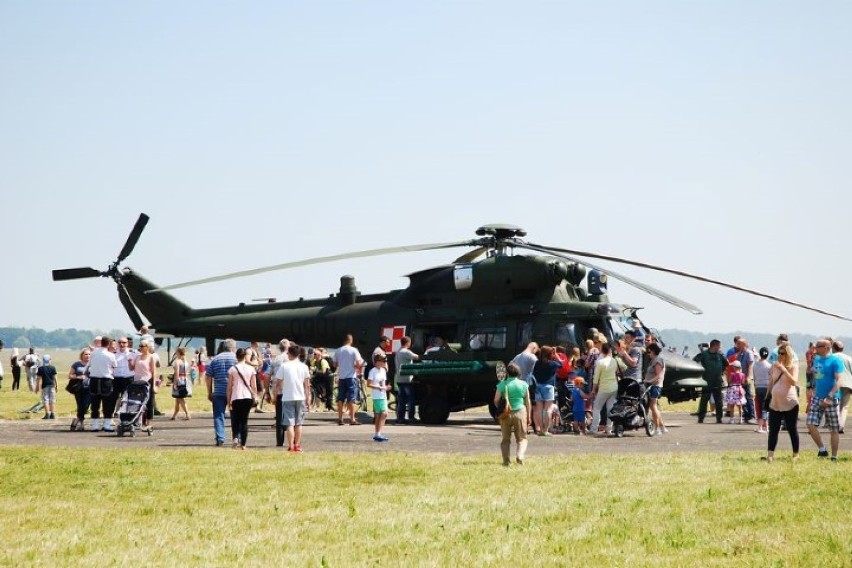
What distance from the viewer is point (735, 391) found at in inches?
998

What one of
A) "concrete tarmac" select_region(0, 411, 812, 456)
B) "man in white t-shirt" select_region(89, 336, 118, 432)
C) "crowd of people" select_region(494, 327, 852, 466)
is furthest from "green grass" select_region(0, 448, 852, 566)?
"man in white t-shirt" select_region(89, 336, 118, 432)

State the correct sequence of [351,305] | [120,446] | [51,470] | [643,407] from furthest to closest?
[351,305] < [643,407] < [120,446] < [51,470]

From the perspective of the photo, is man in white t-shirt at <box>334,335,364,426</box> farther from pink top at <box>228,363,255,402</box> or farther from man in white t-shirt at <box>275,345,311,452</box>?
man in white t-shirt at <box>275,345,311,452</box>

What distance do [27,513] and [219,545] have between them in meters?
2.57

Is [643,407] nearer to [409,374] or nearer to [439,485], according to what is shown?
[409,374]

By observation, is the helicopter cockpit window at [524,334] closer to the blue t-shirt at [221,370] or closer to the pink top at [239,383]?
the blue t-shirt at [221,370]

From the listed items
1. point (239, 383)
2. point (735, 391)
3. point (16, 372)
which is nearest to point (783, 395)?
point (239, 383)

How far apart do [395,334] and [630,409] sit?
652cm

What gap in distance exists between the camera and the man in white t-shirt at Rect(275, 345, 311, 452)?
1706 cm

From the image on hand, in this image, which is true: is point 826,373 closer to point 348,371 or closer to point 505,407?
point 505,407

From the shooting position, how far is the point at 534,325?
2394 centimetres

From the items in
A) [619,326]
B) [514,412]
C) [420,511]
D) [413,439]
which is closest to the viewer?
[420,511]

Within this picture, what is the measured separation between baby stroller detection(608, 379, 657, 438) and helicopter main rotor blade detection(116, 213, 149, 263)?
1299 cm

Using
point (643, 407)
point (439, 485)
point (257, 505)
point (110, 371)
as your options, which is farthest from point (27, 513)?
point (643, 407)
